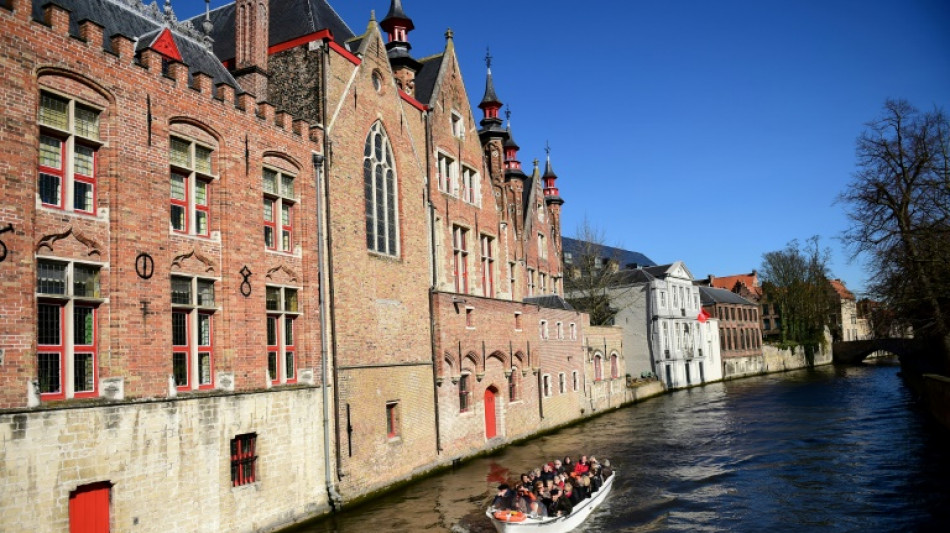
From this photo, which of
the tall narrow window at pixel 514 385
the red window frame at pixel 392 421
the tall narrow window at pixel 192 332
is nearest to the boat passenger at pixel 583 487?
the red window frame at pixel 392 421

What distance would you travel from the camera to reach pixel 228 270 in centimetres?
1542

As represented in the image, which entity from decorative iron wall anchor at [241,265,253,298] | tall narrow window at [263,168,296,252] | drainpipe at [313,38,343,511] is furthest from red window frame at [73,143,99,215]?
drainpipe at [313,38,343,511]

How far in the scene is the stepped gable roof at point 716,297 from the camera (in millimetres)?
70738

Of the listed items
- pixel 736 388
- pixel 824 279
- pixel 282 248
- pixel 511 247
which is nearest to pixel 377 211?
pixel 282 248

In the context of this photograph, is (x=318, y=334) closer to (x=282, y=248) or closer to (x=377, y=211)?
(x=282, y=248)

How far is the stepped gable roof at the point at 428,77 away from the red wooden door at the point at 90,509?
1701 cm

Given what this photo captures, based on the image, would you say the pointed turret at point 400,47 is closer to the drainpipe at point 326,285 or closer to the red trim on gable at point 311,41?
the red trim on gable at point 311,41

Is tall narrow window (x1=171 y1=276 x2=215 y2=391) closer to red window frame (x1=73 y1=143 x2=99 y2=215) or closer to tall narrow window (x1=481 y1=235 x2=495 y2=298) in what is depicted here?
red window frame (x1=73 y1=143 x2=99 y2=215)

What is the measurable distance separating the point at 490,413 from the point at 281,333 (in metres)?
12.1

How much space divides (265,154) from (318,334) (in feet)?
15.1

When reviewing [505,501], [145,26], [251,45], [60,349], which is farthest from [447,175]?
[60,349]

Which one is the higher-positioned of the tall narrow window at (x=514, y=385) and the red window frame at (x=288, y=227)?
the red window frame at (x=288, y=227)

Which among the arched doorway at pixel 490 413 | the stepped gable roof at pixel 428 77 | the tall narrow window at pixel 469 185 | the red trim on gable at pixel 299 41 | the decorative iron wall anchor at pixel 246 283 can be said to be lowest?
the arched doorway at pixel 490 413

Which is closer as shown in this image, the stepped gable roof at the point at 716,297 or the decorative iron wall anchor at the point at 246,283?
the decorative iron wall anchor at the point at 246,283
